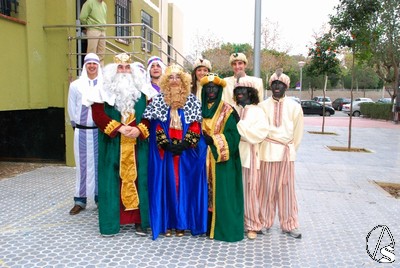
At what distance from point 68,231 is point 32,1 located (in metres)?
4.78

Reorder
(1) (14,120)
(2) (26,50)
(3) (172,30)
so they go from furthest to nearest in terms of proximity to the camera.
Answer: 1. (3) (172,30)
2. (1) (14,120)
3. (2) (26,50)

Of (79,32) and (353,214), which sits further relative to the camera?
(79,32)

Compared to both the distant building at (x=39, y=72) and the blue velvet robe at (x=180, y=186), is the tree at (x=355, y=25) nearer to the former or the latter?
the distant building at (x=39, y=72)

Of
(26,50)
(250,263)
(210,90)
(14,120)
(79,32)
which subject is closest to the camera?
(250,263)

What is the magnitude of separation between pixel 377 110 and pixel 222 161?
2581cm

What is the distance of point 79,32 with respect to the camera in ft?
25.0

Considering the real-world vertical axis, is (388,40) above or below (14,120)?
above

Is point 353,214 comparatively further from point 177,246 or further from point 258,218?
point 177,246

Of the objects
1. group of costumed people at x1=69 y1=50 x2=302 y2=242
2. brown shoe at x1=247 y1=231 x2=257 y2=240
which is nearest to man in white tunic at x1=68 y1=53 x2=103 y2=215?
group of costumed people at x1=69 y1=50 x2=302 y2=242

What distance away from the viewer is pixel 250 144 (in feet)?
13.2

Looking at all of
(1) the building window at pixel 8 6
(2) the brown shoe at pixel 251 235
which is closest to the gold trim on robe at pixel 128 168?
(2) the brown shoe at pixel 251 235

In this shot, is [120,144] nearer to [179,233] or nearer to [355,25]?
[179,233]

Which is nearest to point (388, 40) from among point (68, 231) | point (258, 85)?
point (258, 85)
